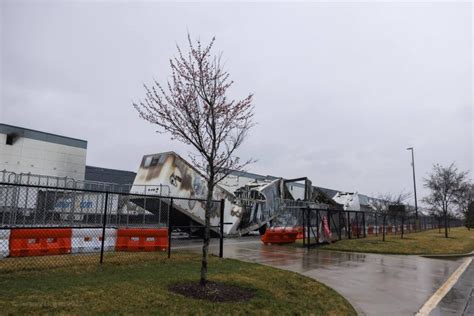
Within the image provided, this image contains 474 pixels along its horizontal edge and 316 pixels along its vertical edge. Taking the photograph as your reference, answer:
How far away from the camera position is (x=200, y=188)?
914 inches

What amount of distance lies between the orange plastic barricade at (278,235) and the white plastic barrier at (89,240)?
381 inches

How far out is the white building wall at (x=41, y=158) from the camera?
35500mm

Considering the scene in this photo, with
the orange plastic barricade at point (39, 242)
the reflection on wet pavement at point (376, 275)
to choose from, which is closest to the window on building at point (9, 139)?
the orange plastic barricade at point (39, 242)

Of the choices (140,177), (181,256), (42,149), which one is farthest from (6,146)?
(181,256)

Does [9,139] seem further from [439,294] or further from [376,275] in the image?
[439,294]

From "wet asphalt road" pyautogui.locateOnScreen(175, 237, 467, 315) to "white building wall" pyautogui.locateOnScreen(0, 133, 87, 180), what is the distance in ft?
101

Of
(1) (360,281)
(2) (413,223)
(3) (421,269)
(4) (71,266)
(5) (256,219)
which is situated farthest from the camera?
(2) (413,223)

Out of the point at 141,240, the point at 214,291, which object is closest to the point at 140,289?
the point at 214,291

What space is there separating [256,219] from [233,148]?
20.3 m

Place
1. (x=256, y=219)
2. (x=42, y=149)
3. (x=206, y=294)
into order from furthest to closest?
(x=42, y=149) → (x=256, y=219) → (x=206, y=294)

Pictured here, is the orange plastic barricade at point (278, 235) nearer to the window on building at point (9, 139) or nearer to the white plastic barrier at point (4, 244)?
the white plastic barrier at point (4, 244)

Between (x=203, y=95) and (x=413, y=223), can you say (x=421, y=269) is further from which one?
(x=413, y=223)

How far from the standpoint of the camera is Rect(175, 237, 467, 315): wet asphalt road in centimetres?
802

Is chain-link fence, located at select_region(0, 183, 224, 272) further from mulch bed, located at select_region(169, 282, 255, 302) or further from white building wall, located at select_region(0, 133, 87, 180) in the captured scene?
white building wall, located at select_region(0, 133, 87, 180)
